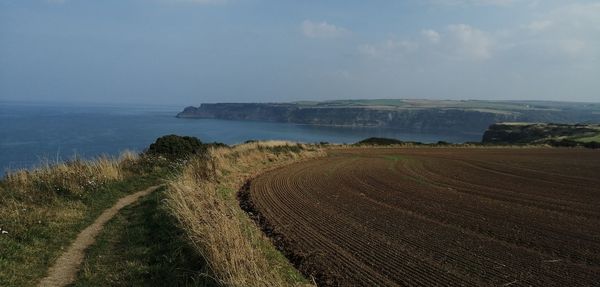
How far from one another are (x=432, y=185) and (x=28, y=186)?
1535cm

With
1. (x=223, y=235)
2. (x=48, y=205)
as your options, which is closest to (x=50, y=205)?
(x=48, y=205)

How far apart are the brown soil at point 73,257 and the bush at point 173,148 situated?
40.7 feet

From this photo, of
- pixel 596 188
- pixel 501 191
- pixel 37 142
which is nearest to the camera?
pixel 501 191

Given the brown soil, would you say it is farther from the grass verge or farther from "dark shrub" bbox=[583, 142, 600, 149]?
"dark shrub" bbox=[583, 142, 600, 149]

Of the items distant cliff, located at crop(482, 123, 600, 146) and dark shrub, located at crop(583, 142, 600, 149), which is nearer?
dark shrub, located at crop(583, 142, 600, 149)

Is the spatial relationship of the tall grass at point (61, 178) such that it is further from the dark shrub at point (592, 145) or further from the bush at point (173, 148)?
the dark shrub at point (592, 145)

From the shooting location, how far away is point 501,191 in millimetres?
19297

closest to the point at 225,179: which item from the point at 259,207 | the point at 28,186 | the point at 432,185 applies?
the point at 259,207

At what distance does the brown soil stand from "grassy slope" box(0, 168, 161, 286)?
0.45ft

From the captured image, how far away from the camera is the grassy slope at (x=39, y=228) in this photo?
26.5 ft

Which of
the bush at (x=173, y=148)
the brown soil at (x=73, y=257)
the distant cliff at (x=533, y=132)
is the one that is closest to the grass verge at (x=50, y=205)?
the brown soil at (x=73, y=257)

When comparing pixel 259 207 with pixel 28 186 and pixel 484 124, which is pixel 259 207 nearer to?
pixel 28 186

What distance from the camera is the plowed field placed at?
28.0ft

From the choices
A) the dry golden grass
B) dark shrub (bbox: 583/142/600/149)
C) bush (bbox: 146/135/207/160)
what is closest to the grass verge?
the dry golden grass
